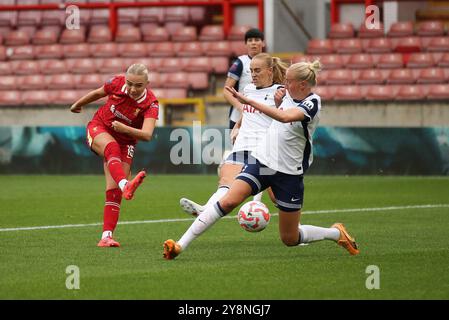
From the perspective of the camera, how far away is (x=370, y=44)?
84.5 feet

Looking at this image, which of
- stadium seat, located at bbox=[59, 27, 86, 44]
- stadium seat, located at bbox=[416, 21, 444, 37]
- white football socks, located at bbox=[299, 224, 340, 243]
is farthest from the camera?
stadium seat, located at bbox=[59, 27, 86, 44]

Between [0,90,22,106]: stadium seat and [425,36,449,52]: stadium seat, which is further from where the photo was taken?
[0,90,22,106]: stadium seat

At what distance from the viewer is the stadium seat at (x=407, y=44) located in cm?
2531

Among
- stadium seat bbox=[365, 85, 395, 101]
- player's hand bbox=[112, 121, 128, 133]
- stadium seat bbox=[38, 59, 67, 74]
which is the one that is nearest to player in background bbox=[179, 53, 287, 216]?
player's hand bbox=[112, 121, 128, 133]

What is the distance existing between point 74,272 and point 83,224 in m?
4.22

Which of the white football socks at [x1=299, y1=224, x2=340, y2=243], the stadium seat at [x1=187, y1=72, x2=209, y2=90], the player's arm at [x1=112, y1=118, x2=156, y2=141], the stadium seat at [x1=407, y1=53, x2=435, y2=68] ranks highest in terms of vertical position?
the stadium seat at [x1=407, y1=53, x2=435, y2=68]

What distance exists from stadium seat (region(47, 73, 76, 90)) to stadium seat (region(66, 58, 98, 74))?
1.11 ft

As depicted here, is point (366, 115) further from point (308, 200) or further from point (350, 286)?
point (350, 286)

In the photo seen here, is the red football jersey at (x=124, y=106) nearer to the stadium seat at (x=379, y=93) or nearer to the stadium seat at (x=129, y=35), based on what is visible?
the stadium seat at (x=379, y=93)

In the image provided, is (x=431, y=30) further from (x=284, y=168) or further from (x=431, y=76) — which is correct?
(x=284, y=168)

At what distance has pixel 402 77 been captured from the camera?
80.1ft

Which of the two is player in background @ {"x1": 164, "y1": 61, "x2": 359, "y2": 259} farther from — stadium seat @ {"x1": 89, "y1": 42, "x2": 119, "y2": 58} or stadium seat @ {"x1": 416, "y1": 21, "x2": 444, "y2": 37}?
stadium seat @ {"x1": 89, "y1": 42, "x2": 119, "y2": 58}

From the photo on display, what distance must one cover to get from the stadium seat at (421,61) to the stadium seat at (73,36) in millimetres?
9046

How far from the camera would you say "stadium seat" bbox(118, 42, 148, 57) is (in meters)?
27.5
